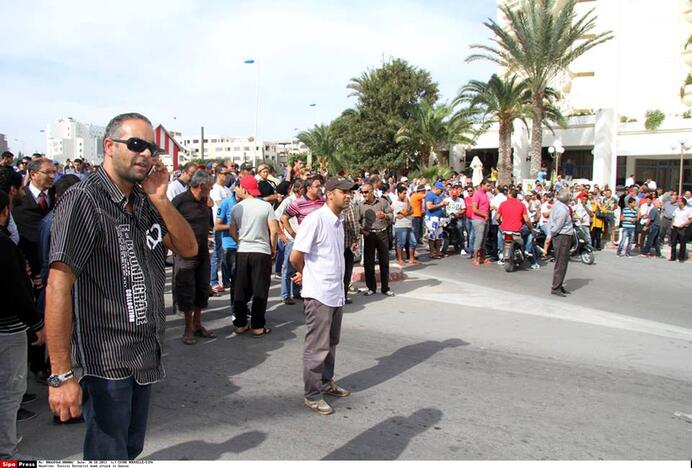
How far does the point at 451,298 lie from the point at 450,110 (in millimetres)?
23350

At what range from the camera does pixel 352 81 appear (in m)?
37.7

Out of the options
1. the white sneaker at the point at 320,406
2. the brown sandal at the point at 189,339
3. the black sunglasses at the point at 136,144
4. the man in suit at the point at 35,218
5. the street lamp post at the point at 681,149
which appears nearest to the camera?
the black sunglasses at the point at 136,144

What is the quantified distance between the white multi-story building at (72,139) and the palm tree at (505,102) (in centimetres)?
3457

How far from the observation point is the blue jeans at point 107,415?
8.07ft

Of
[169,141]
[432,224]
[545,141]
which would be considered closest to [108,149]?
[169,141]

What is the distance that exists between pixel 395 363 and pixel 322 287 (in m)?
1.74

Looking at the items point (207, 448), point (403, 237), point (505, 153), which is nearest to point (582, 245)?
point (403, 237)

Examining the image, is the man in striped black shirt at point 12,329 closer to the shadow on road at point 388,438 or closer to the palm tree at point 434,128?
the shadow on road at point 388,438

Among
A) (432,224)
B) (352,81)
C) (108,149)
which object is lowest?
(432,224)

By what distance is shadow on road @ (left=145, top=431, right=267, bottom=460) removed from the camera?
3.89 metres

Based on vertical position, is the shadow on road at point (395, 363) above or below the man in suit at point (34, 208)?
below

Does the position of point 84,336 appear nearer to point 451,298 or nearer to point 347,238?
point 347,238

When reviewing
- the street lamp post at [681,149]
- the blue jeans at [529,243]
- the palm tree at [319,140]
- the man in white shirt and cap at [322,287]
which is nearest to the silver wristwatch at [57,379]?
the man in white shirt and cap at [322,287]

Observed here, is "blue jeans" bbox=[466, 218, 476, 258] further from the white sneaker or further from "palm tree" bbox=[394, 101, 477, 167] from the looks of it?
"palm tree" bbox=[394, 101, 477, 167]
